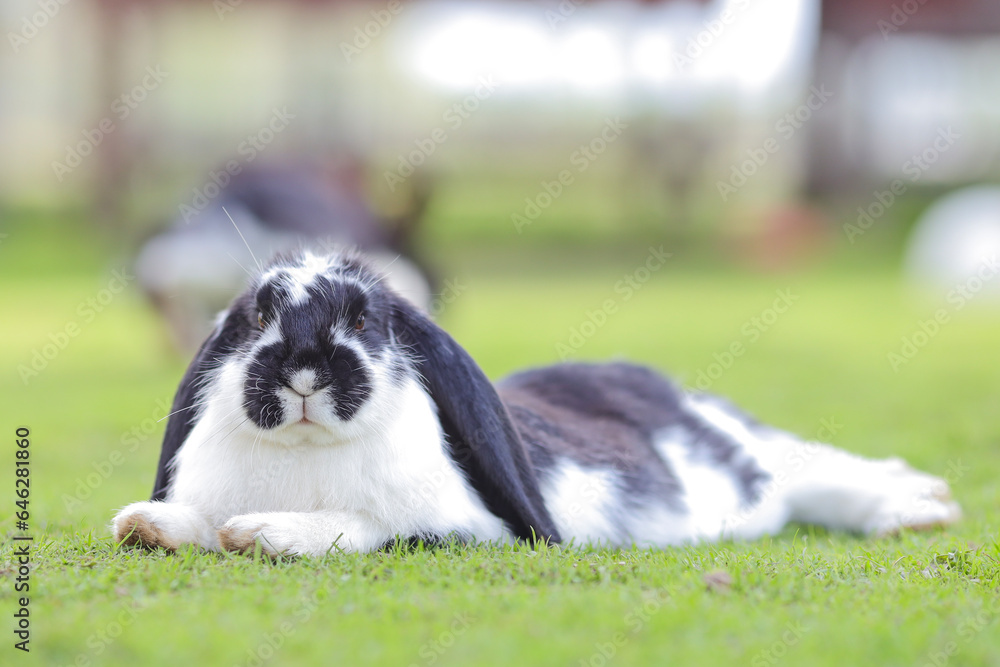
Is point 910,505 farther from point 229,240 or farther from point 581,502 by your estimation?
point 229,240

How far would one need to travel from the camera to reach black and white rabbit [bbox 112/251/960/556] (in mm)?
3309

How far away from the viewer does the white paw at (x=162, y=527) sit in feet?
11.1

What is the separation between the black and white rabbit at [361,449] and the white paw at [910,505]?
73cm

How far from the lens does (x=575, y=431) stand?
4227mm

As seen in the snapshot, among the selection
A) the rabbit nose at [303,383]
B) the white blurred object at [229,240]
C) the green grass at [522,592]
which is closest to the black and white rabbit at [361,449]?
the rabbit nose at [303,383]

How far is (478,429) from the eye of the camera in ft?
11.8

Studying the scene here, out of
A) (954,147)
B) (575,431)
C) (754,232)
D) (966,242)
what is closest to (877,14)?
(954,147)

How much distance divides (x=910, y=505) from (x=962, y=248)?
38.2ft

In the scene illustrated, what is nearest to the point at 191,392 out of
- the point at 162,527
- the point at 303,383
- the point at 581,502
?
the point at 162,527

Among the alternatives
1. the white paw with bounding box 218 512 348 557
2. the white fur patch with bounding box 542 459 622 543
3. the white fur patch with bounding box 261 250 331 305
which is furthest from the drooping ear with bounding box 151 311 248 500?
the white fur patch with bounding box 542 459 622 543

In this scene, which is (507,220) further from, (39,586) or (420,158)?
(39,586)

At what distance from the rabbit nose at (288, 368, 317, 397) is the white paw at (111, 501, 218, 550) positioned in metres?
0.58

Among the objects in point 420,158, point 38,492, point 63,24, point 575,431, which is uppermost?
point 63,24

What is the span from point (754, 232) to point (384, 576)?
52.9ft
